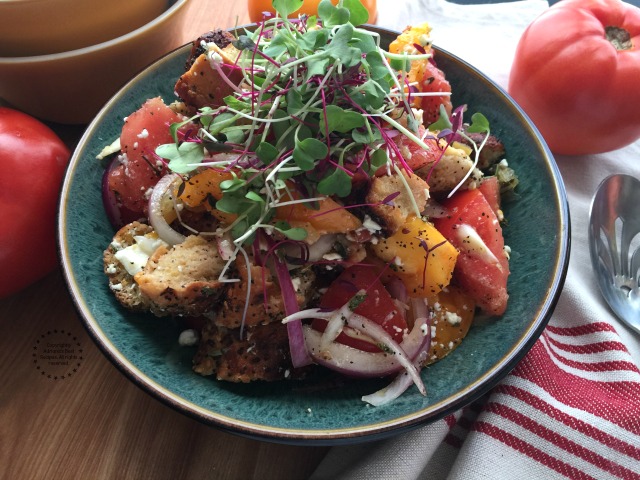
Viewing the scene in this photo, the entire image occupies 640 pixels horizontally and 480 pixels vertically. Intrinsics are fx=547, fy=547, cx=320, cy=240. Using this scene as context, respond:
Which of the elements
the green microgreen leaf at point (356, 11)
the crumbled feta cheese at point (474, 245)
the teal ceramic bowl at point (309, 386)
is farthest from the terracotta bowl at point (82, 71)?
the crumbled feta cheese at point (474, 245)

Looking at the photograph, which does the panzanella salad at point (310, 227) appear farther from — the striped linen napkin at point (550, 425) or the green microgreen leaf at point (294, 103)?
the striped linen napkin at point (550, 425)

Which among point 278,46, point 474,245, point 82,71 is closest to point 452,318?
point 474,245

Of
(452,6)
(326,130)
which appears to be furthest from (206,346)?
(452,6)

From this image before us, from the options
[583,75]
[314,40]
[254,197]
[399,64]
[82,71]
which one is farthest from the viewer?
[583,75]

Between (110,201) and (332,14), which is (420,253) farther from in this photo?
(110,201)

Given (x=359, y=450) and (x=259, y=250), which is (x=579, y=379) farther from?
(x=259, y=250)

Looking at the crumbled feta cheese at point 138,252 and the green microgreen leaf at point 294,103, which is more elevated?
the green microgreen leaf at point 294,103

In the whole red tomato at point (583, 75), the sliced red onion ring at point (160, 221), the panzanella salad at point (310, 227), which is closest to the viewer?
the panzanella salad at point (310, 227)
